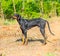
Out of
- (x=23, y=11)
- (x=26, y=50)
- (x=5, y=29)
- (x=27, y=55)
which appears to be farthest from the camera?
(x=23, y=11)

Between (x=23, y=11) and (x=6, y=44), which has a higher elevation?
(x=6, y=44)

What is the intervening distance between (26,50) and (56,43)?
1768 millimetres

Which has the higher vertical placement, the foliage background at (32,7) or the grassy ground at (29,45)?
the grassy ground at (29,45)

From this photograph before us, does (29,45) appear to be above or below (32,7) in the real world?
above

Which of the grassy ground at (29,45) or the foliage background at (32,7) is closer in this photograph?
the grassy ground at (29,45)

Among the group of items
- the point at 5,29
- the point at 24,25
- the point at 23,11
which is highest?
the point at 24,25

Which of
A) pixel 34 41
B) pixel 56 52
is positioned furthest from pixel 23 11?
pixel 56 52

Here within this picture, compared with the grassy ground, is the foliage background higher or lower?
lower

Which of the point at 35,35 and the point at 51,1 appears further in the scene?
the point at 51,1

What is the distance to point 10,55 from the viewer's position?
34.4ft

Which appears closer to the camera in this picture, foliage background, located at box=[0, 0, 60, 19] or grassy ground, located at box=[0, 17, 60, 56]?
grassy ground, located at box=[0, 17, 60, 56]

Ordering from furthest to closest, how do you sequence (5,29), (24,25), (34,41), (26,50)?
(5,29), (34,41), (24,25), (26,50)

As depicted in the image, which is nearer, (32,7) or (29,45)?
(29,45)

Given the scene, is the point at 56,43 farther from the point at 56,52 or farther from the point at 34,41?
the point at 56,52
